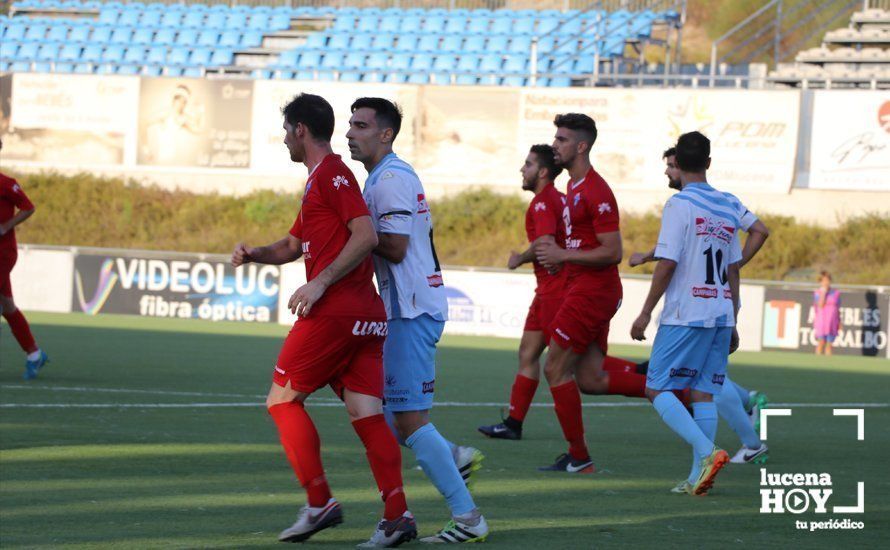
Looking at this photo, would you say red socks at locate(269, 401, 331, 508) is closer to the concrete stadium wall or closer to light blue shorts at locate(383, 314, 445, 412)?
light blue shorts at locate(383, 314, 445, 412)

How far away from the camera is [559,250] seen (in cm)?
841

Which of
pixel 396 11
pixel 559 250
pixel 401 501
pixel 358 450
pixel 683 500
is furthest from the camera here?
pixel 396 11

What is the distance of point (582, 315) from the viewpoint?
8.69 m

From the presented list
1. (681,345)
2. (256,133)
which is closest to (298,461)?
(681,345)

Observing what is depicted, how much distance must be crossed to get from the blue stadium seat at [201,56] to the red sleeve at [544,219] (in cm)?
2907

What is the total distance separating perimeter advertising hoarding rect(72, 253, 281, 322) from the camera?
27.0 m

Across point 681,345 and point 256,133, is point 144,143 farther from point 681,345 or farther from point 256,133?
point 681,345

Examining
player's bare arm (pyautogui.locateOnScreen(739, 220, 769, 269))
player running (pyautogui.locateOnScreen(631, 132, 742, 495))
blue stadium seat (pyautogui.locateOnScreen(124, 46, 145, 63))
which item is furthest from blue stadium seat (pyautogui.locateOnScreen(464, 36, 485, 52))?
player running (pyautogui.locateOnScreen(631, 132, 742, 495))

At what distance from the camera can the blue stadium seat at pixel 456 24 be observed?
38.2 meters

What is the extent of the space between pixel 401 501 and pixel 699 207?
9.48ft

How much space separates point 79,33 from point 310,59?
8467 millimetres

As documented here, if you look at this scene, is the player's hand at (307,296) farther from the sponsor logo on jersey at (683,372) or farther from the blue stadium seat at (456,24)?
the blue stadium seat at (456,24)

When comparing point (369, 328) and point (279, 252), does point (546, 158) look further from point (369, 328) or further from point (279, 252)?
point (369, 328)

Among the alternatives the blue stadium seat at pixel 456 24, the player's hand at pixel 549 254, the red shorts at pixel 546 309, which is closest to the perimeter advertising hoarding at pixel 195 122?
the blue stadium seat at pixel 456 24
